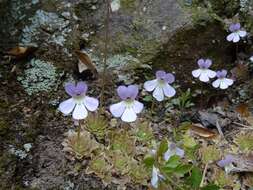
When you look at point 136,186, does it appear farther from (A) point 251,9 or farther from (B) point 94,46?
(A) point 251,9

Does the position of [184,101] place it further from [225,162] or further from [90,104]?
[90,104]

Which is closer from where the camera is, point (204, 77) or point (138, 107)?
point (138, 107)

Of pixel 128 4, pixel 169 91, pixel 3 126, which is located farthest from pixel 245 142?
pixel 3 126

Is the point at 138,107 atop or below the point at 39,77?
atop

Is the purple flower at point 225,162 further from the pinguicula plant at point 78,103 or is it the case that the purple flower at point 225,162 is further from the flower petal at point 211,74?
the pinguicula plant at point 78,103

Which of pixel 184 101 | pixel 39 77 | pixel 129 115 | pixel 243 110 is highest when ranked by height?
pixel 129 115

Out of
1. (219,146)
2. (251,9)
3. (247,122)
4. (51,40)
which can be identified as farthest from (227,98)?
(51,40)

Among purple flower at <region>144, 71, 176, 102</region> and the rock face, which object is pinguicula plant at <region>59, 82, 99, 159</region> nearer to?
purple flower at <region>144, 71, 176, 102</region>

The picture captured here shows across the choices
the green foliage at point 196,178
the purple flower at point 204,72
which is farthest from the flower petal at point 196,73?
the green foliage at point 196,178
